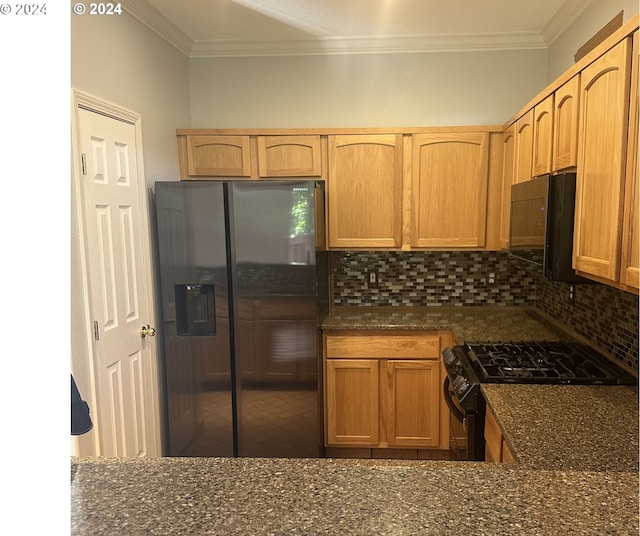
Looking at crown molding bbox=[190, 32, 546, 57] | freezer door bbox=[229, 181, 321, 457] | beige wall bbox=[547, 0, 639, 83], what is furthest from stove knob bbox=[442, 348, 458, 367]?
crown molding bbox=[190, 32, 546, 57]

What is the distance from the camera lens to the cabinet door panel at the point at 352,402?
8.88 feet

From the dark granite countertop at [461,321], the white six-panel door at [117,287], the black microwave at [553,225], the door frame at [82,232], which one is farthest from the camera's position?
the dark granite countertop at [461,321]

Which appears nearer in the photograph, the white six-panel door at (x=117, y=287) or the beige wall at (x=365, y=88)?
the white six-panel door at (x=117, y=287)

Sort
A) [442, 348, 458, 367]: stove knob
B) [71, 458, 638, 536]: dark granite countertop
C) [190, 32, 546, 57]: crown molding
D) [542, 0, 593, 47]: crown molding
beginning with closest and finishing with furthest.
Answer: [71, 458, 638, 536]: dark granite countertop → [442, 348, 458, 367]: stove knob → [542, 0, 593, 47]: crown molding → [190, 32, 546, 57]: crown molding

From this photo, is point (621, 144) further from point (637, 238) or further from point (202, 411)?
point (202, 411)

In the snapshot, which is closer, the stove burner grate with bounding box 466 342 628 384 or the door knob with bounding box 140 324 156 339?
the stove burner grate with bounding box 466 342 628 384

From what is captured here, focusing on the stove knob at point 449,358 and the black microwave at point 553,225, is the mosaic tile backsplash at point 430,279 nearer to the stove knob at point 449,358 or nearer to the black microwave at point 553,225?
the stove knob at point 449,358

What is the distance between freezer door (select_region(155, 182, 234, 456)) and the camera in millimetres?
2387

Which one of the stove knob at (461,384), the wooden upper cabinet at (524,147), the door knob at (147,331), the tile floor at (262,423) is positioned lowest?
the tile floor at (262,423)

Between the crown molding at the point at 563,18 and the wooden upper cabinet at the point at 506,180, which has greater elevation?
the crown molding at the point at 563,18

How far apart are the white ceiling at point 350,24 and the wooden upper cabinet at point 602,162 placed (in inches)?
44.3

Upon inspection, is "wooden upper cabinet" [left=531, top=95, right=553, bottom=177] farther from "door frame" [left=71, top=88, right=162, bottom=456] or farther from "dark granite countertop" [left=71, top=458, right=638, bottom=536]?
"door frame" [left=71, top=88, right=162, bottom=456]

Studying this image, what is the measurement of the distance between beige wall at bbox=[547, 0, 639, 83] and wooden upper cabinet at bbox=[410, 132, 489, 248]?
614 millimetres

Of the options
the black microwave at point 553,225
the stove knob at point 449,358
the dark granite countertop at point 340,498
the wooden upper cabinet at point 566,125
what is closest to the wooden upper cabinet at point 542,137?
the wooden upper cabinet at point 566,125
